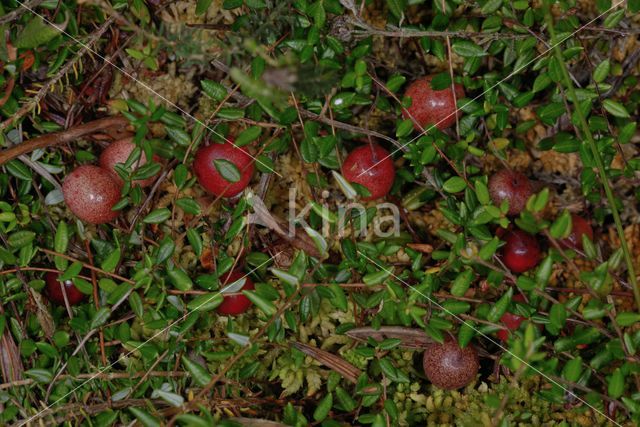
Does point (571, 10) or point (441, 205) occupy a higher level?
point (571, 10)

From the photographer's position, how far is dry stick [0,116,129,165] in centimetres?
280

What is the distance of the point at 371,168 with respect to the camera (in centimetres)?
274

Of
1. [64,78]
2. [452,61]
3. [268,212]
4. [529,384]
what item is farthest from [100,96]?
[529,384]

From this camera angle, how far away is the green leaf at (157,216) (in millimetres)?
2754

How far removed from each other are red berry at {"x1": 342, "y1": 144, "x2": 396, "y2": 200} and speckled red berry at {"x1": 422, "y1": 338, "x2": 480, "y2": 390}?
0.73 metres

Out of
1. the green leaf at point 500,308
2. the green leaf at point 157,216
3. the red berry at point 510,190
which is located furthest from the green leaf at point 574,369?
the green leaf at point 157,216

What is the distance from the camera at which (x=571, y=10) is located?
2.67 meters

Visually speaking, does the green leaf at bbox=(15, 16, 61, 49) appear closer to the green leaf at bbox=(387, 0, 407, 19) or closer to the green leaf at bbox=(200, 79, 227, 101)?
the green leaf at bbox=(200, 79, 227, 101)

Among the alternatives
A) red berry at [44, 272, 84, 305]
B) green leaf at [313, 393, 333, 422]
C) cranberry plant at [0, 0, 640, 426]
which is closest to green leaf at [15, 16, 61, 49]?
cranberry plant at [0, 0, 640, 426]

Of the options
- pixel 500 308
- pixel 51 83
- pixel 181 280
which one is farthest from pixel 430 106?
pixel 51 83

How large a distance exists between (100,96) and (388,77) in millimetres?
1378

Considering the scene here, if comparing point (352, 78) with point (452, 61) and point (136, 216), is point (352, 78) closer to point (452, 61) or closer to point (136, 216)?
point (452, 61)

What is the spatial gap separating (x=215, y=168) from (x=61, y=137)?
77cm

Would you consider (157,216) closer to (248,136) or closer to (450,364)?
(248,136)
